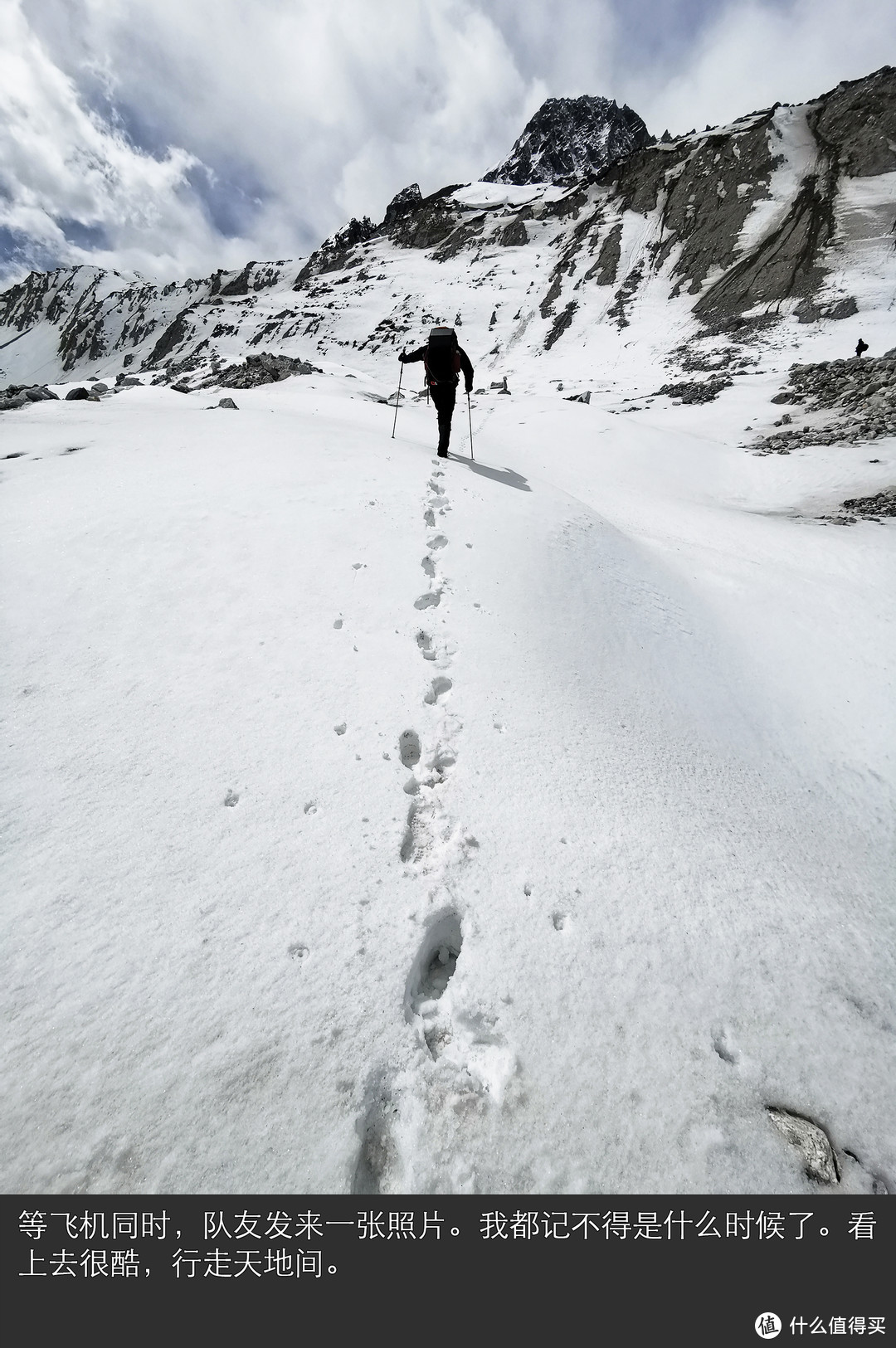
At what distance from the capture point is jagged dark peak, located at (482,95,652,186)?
15875 cm

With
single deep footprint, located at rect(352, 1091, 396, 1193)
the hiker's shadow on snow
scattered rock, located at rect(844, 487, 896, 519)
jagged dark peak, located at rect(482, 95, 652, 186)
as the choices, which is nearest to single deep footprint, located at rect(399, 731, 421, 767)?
single deep footprint, located at rect(352, 1091, 396, 1193)

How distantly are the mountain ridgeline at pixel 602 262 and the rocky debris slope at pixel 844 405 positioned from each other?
22.2m

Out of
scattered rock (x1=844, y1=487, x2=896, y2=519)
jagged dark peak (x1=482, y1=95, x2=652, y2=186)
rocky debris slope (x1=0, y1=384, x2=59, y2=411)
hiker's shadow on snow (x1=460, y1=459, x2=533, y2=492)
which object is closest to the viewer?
hiker's shadow on snow (x1=460, y1=459, x2=533, y2=492)

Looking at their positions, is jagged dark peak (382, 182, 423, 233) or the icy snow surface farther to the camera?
jagged dark peak (382, 182, 423, 233)

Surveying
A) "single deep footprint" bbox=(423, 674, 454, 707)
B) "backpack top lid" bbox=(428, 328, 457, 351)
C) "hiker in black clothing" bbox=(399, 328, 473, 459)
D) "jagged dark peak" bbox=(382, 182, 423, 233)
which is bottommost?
"single deep footprint" bbox=(423, 674, 454, 707)

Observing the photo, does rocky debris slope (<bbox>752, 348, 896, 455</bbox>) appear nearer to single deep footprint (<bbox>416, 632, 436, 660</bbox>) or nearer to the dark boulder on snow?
single deep footprint (<bbox>416, 632, 436, 660</bbox>)

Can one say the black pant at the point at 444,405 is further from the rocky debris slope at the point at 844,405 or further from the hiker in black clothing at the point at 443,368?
the rocky debris slope at the point at 844,405

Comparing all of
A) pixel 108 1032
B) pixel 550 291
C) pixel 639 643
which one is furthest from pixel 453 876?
pixel 550 291

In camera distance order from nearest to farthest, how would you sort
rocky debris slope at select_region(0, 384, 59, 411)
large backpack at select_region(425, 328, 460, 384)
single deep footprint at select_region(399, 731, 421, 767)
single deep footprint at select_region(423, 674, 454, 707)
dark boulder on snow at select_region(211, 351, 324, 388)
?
single deep footprint at select_region(399, 731, 421, 767), single deep footprint at select_region(423, 674, 454, 707), large backpack at select_region(425, 328, 460, 384), rocky debris slope at select_region(0, 384, 59, 411), dark boulder on snow at select_region(211, 351, 324, 388)

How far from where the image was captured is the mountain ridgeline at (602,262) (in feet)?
137

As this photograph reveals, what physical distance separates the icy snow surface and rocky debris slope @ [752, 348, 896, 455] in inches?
465

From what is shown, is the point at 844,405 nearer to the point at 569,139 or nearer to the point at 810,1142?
the point at 810,1142

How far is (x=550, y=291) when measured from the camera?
198 ft

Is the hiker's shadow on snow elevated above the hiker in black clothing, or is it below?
below
